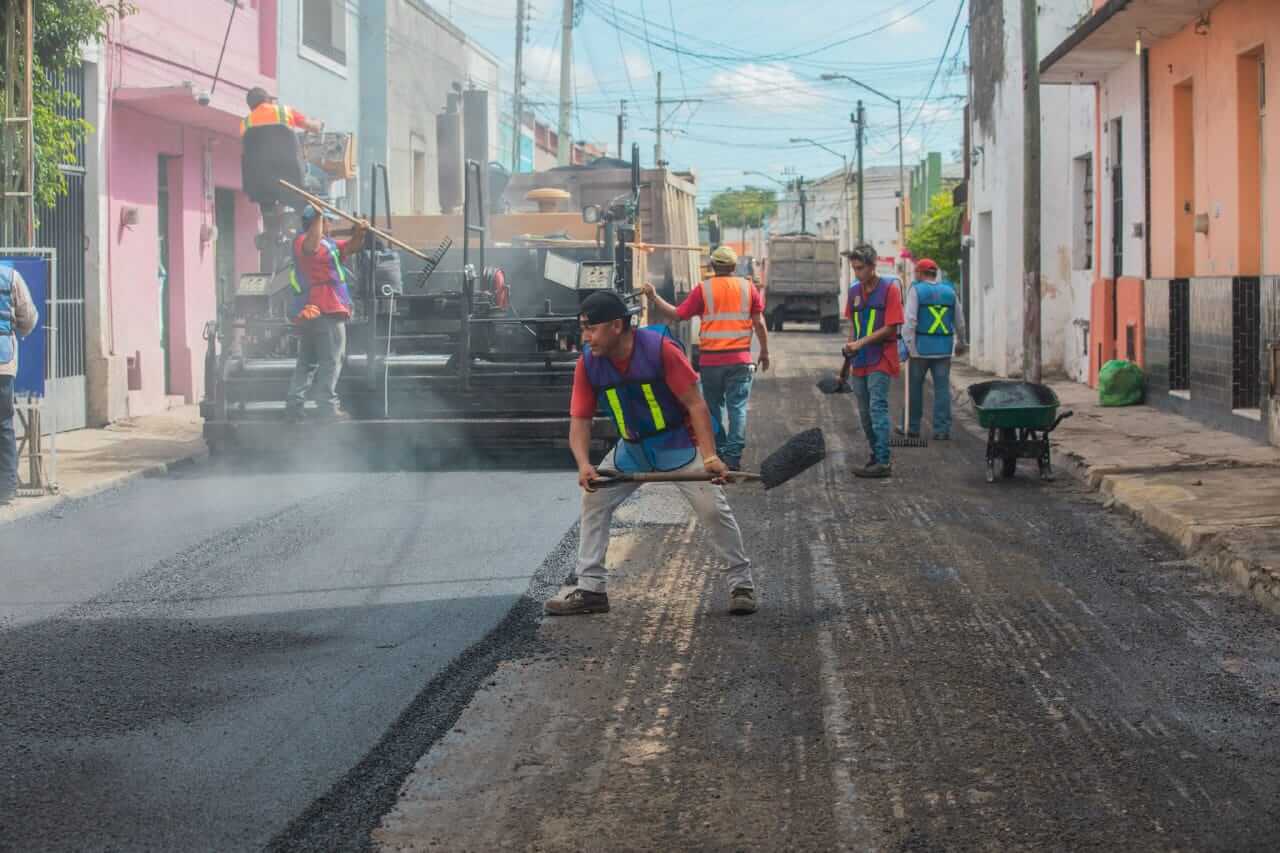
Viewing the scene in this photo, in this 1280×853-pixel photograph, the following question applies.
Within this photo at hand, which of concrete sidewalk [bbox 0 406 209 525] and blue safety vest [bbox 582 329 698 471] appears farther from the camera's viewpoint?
concrete sidewalk [bbox 0 406 209 525]

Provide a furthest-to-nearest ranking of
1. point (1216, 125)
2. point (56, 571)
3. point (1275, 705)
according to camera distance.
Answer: point (1216, 125) → point (56, 571) → point (1275, 705)

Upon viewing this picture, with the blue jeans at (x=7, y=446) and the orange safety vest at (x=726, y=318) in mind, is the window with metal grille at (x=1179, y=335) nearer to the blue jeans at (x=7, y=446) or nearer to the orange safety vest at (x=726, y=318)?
the orange safety vest at (x=726, y=318)

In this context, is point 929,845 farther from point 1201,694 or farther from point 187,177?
point 187,177

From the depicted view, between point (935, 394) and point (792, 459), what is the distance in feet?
24.8

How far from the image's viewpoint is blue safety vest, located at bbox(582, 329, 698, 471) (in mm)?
7277

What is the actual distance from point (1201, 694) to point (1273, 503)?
4654 mm

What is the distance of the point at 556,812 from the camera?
183 inches

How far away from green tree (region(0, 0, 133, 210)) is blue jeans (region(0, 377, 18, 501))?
3.94 meters

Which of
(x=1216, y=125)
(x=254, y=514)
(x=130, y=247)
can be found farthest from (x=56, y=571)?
(x=1216, y=125)

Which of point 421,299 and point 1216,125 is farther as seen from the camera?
point 1216,125

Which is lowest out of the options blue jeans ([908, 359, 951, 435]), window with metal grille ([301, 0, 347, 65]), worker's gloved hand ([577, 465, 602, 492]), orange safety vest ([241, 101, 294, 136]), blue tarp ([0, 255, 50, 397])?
worker's gloved hand ([577, 465, 602, 492])

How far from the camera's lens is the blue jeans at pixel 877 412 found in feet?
40.3

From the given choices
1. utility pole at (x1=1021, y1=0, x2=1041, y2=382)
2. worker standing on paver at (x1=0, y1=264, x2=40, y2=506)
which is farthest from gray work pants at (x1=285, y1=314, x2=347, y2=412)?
utility pole at (x1=1021, y1=0, x2=1041, y2=382)

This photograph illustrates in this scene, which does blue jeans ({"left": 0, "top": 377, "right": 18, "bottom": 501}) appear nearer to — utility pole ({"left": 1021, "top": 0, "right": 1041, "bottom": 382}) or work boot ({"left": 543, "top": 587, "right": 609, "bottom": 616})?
work boot ({"left": 543, "top": 587, "right": 609, "bottom": 616})
